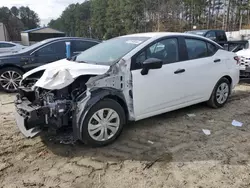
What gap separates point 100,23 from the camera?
6206 centimetres

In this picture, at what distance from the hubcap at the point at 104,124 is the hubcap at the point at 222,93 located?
8.40ft

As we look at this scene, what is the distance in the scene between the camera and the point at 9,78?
6.72 metres

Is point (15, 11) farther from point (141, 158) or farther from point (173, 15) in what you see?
point (141, 158)

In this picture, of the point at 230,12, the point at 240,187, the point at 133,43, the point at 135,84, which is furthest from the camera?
the point at 230,12

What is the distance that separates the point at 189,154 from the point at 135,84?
1.22m

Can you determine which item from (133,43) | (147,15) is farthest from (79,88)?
(147,15)

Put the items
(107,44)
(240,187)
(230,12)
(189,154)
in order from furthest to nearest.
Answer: (230,12)
(107,44)
(189,154)
(240,187)

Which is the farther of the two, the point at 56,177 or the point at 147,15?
the point at 147,15

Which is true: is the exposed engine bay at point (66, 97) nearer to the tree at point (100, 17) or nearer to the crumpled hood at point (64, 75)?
the crumpled hood at point (64, 75)

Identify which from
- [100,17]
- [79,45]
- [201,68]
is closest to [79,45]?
[79,45]

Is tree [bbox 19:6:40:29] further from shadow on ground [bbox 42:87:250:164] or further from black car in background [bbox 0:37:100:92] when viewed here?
shadow on ground [bbox 42:87:250:164]

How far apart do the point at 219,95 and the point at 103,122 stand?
9.30 ft

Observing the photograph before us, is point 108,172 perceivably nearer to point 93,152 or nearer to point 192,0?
point 93,152

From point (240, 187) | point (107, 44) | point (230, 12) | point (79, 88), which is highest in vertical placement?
point (230, 12)
